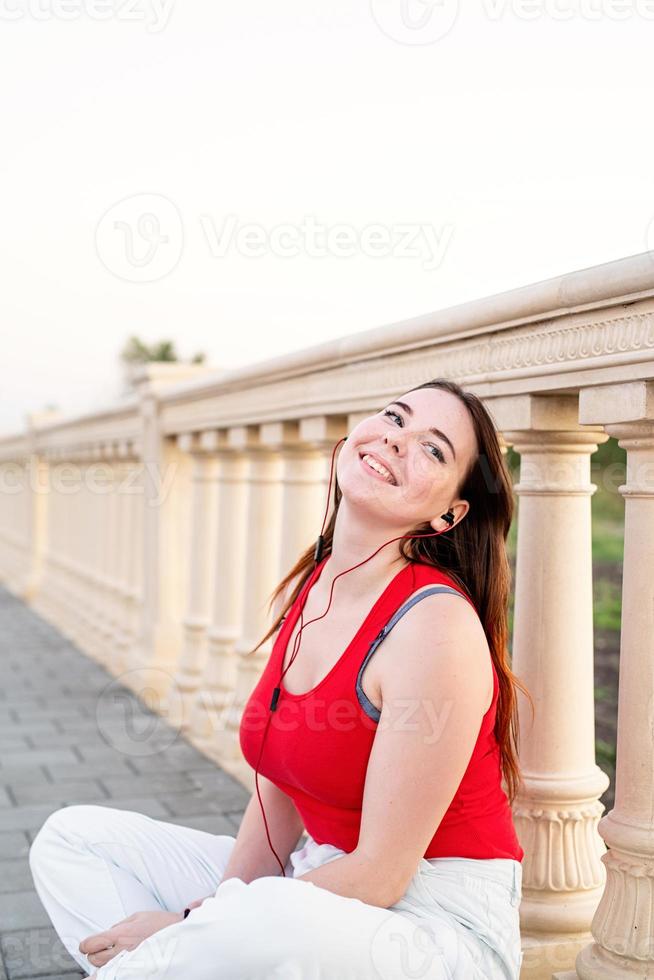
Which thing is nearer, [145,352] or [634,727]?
[634,727]

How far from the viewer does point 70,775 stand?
4.85 meters

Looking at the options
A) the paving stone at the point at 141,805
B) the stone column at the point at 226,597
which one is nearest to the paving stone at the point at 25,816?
the paving stone at the point at 141,805

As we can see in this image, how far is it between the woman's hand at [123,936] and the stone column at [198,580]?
3.33 metres

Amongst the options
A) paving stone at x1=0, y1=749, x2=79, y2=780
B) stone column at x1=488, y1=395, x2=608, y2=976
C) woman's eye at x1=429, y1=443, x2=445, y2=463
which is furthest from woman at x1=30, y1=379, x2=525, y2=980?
paving stone at x1=0, y1=749, x2=79, y2=780

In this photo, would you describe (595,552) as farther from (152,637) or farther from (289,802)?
(289,802)

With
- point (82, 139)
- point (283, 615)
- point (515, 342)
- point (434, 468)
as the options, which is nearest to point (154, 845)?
point (283, 615)

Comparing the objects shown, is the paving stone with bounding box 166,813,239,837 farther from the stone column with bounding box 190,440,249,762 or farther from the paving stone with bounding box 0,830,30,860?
the stone column with bounding box 190,440,249,762

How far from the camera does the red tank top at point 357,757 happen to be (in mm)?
2219

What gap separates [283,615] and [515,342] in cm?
88

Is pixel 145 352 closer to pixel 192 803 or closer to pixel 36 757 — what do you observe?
pixel 36 757

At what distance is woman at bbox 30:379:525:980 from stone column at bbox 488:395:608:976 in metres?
0.22

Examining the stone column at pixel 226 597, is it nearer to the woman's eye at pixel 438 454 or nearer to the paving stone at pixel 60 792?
the paving stone at pixel 60 792

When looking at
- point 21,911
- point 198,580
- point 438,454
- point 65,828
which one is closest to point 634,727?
point 438,454

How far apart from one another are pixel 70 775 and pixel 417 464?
3127 mm
